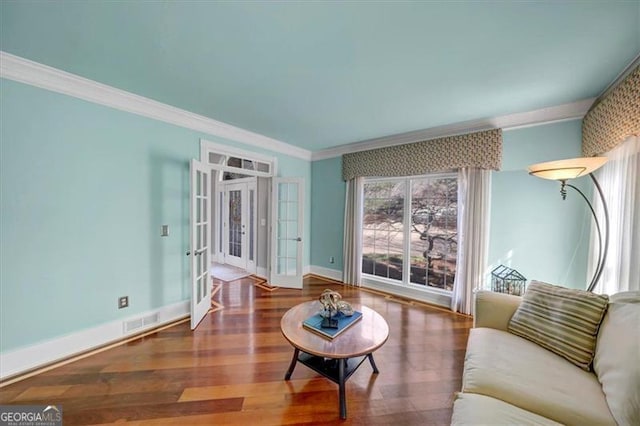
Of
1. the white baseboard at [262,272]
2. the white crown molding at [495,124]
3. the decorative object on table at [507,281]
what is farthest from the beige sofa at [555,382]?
the white baseboard at [262,272]

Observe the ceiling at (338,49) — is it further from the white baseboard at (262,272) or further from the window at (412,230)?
the white baseboard at (262,272)

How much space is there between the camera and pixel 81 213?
7.00ft

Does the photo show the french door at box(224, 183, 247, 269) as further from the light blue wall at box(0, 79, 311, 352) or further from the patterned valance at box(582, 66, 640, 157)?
the patterned valance at box(582, 66, 640, 157)

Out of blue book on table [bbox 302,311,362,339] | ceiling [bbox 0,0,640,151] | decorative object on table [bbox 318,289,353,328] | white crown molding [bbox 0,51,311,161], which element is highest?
ceiling [bbox 0,0,640,151]

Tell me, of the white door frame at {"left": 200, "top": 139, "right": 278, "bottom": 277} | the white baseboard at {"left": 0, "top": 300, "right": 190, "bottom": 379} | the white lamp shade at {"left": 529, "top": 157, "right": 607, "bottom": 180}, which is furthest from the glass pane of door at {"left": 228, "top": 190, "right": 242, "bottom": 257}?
the white lamp shade at {"left": 529, "top": 157, "right": 607, "bottom": 180}

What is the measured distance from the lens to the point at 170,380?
180cm

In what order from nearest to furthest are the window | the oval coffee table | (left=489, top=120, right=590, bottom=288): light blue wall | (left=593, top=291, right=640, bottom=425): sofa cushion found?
(left=593, top=291, right=640, bottom=425): sofa cushion
the oval coffee table
(left=489, top=120, right=590, bottom=288): light blue wall
the window

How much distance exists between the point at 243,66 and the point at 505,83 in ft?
7.51

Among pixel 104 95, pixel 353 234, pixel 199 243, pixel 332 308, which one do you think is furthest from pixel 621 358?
pixel 104 95

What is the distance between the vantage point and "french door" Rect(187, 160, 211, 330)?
102 inches

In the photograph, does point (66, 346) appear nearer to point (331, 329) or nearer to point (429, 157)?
point (331, 329)

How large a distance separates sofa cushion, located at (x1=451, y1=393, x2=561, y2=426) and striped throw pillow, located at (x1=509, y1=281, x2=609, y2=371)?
64 cm

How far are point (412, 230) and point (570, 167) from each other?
2045 millimetres

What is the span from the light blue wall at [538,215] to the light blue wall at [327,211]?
7.61ft
